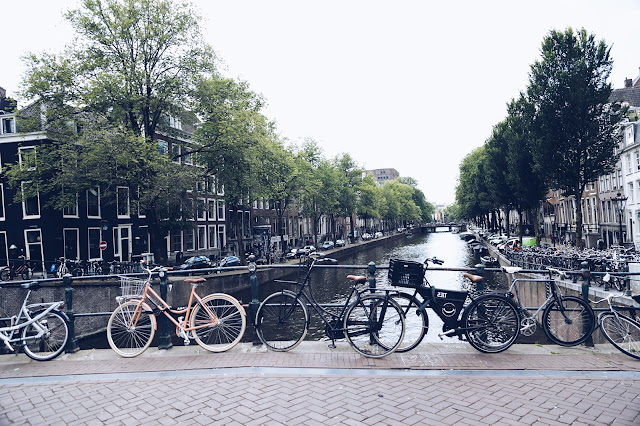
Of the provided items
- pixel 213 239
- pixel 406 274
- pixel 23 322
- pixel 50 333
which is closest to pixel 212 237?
pixel 213 239

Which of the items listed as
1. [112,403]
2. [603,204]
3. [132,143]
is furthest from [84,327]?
[603,204]

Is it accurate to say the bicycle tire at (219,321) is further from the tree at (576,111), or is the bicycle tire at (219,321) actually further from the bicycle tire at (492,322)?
the tree at (576,111)

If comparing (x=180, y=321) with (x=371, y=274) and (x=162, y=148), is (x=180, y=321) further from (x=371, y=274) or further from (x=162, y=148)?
(x=162, y=148)

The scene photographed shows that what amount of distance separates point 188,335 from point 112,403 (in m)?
1.66

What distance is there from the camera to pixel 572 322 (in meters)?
5.66

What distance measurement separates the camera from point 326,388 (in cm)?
444

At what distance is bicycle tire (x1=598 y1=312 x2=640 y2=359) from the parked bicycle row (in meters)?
0.01

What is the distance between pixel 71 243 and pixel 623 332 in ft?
99.9

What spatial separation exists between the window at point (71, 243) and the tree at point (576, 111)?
101 feet

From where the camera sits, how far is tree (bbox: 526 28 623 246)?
77.0 ft

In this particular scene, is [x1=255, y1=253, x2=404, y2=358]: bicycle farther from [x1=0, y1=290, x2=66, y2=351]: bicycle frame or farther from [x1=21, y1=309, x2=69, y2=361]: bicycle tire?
[x1=0, y1=290, x2=66, y2=351]: bicycle frame

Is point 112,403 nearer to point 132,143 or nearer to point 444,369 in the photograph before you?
point 444,369

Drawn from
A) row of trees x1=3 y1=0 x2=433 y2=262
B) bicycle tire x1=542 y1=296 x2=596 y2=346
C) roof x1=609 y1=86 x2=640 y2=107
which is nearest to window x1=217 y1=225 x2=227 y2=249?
row of trees x1=3 y1=0 x2=433 y2=262

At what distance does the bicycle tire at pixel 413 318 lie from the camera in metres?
5.45
